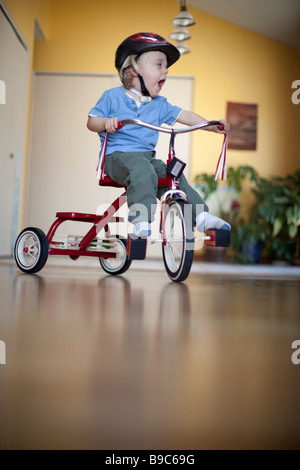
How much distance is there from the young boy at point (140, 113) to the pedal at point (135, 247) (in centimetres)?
22

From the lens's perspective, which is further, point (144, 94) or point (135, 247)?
point (144, 94)

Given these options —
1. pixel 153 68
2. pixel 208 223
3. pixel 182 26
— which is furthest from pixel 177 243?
pixel 182 26

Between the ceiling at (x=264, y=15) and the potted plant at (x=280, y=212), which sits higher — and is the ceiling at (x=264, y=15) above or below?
above

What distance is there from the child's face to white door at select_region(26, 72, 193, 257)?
316cm

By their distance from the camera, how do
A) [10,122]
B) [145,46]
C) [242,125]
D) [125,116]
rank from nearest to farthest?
[145,46] → [125,116] → [10,122] → [242,125]

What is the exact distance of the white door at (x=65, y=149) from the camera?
5.21 metres

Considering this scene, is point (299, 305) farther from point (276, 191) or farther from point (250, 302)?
point (276, 191)

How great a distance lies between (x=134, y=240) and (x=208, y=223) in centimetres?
31

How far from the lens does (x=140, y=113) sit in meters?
2.09

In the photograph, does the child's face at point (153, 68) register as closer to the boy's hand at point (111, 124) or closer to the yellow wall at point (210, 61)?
the boy's hand at point (111, 124)

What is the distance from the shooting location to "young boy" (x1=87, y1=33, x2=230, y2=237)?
1871 mm

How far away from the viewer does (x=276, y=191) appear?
491 cm

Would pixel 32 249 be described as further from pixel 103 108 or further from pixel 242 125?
pixel 242 125

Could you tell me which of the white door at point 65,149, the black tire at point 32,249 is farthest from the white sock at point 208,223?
the white door at point 65,149
